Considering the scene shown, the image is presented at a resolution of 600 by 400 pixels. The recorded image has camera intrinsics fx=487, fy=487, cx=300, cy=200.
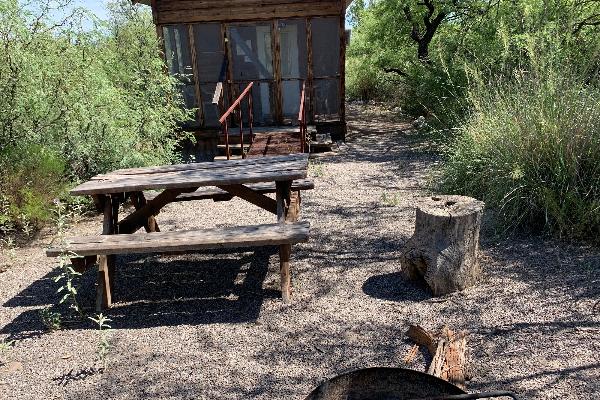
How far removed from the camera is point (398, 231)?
16.0 ft

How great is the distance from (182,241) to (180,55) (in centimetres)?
687

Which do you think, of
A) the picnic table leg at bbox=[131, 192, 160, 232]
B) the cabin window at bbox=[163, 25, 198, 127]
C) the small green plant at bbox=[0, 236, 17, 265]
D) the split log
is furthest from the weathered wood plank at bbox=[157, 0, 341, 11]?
the split log

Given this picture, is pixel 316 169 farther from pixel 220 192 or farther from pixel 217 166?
pixel 217 166

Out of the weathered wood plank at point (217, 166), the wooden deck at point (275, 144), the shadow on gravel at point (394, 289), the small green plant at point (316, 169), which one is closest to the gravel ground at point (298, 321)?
the shadow on gravel at point (394, 289)

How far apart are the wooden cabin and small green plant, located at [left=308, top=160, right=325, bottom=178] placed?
1.48 metres

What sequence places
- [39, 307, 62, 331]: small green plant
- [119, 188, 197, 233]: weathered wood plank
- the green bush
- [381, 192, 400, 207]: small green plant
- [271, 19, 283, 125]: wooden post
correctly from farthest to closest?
[271, 19, 283, 125]: wooden post < [381, 192, 400, 207]: small green plant < the green bush < [119, 188, 197, 233]: weathered wood plank < [39, 307, 62, 331]: small green plant

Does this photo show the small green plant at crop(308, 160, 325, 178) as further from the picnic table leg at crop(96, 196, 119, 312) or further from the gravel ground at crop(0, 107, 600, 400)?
the picnic table leg at crop(96, 196, 119, 312)

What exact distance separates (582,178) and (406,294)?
2.00 metres

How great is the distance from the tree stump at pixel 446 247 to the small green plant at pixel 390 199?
214 cm

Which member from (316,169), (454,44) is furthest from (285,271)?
(454,44)

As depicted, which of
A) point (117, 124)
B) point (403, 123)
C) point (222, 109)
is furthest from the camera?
point (403, 123)

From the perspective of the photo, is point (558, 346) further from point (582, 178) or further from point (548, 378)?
point (582, 178)

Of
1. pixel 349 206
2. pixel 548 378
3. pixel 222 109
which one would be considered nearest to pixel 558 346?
pixel 548 378

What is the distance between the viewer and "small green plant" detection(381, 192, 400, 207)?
5.77 m
